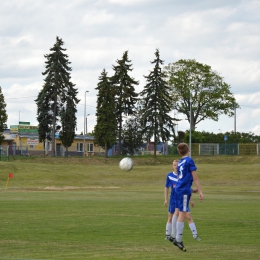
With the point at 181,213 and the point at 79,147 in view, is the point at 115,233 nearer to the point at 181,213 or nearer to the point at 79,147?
the point at 181,213

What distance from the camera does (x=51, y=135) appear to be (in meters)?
89.1

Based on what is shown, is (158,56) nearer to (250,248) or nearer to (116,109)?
(116,109)

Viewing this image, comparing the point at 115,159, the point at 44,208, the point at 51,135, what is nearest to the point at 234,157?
the point at 115,159

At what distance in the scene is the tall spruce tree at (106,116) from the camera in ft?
284

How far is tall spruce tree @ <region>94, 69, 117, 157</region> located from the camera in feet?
284

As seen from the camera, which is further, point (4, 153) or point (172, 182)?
point (4, 153)

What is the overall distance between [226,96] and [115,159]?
131 ft

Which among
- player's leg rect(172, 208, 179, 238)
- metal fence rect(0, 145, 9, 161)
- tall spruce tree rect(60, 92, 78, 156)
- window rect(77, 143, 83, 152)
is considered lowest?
player's leg rect(172, 208, 179, 238)

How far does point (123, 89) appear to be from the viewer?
301ft

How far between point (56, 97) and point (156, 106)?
1477 centimetres

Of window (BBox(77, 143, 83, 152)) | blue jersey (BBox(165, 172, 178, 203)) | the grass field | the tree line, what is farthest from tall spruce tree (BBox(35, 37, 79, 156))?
blue jersey (BBox(165, 172, 178, 203))

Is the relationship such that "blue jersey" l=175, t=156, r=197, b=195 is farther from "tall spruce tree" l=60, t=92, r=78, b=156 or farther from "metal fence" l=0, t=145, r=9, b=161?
"tall spruce tree" l=60, t=92, r=78, b=156

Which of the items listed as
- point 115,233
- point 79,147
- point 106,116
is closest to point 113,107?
point 106,116

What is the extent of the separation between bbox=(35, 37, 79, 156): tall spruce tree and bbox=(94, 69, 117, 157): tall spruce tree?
3.59m
